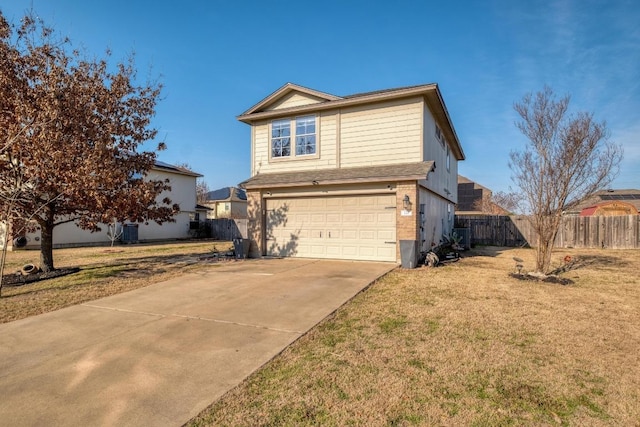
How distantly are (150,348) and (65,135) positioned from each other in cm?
828

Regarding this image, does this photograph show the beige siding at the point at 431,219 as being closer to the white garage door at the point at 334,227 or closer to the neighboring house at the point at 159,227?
the white garage door at the point at 334,227

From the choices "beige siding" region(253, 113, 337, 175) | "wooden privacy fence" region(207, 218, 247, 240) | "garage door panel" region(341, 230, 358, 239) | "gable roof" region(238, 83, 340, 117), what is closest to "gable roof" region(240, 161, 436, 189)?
"beige siding" region(253, 113, 337, 175)

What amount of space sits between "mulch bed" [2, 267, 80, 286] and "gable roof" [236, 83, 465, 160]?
822cm

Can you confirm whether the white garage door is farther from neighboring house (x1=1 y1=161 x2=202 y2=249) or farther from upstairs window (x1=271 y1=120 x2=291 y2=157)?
neighboring house (x1=1 y1=161 x2=202 y2=249)

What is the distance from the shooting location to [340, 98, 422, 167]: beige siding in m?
11.4

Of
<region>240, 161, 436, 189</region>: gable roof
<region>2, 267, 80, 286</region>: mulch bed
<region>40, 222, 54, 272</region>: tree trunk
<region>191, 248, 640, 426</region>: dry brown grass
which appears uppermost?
<region>240, 161, 436, 189</region>: gable roof

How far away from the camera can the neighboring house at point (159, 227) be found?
20172 millimetres

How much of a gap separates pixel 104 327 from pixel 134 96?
8.61 metres

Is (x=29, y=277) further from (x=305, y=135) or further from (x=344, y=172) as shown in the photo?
(x=344, y=172)

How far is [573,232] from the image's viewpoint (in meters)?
18.8

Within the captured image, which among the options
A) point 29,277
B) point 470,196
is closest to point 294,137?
point 29,277

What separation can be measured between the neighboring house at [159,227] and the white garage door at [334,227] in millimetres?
8431

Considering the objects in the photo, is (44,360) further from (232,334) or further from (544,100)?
(544,100)

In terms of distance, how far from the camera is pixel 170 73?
11867mm
